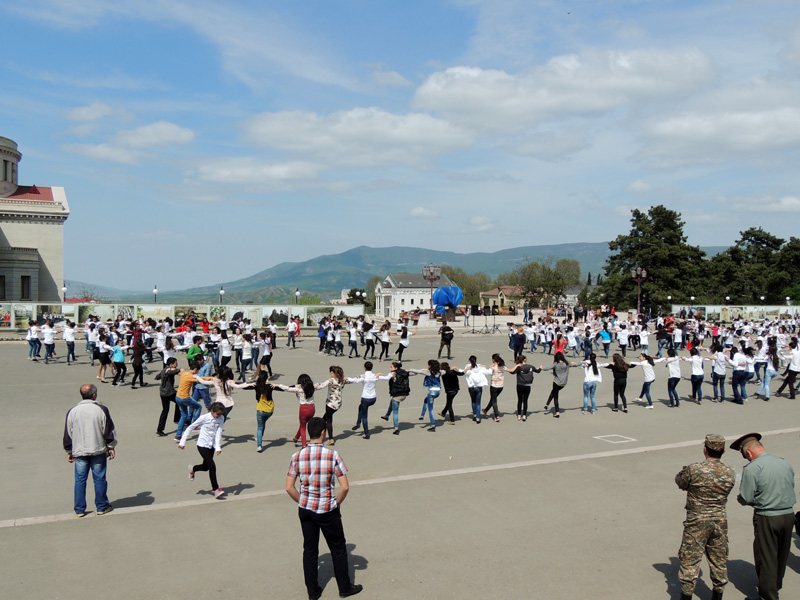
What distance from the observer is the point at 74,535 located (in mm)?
7090

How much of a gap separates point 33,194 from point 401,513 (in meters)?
71.4

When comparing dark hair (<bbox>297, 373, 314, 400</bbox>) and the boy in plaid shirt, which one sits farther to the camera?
dark hair (<bbox>297, 373, 314, 400</bbox>)

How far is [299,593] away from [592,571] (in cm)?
307

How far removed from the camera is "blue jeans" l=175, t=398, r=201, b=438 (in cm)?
1146

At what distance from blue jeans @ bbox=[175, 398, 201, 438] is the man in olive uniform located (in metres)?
9.49

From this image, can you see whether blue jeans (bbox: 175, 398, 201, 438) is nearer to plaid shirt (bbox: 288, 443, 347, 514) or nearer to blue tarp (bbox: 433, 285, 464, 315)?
plaid shirt (bbox: 288, 443, 347, 514)

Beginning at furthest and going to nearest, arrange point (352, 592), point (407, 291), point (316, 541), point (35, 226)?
point (407, 291) < point (35, 226) < point (352, 592) < point (316, 541)

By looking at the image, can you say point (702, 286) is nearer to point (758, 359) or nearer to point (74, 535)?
point (758, 359)

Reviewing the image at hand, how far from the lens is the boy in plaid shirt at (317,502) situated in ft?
17.8

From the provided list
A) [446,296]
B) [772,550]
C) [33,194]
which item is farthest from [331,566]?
[33,194]

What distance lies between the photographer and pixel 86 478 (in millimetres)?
7688

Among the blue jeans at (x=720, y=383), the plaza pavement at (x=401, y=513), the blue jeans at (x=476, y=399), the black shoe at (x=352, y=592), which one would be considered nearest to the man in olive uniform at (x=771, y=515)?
the plaza pavement at (x=401, y=513)

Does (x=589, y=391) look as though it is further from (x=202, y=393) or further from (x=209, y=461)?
Answer: (x=209, y=461)

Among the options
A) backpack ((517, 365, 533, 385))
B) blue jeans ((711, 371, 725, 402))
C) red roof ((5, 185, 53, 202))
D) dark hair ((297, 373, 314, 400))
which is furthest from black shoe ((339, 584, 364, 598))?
red roof ((5, 185, 53, 202))
